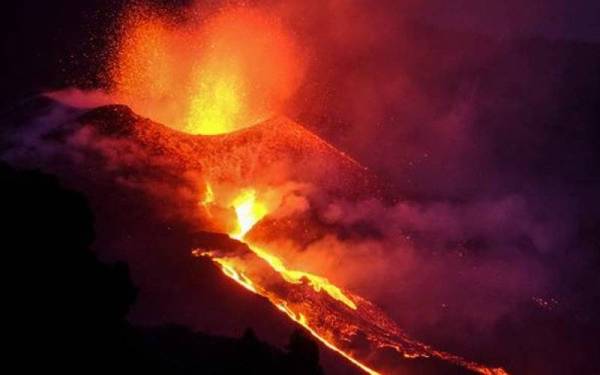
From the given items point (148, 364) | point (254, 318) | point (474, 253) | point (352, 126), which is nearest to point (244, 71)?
point (352, 126)

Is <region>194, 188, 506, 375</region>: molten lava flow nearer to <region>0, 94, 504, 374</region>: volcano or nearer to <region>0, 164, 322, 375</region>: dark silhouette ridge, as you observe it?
<region>0, 94, 504, 374</region>: volcano

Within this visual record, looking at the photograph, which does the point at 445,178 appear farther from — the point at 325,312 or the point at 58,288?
the point at 58,288

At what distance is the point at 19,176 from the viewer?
25.4ft

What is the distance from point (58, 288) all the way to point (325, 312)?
10996mm

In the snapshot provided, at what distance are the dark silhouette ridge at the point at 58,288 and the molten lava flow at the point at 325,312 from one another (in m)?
8.97

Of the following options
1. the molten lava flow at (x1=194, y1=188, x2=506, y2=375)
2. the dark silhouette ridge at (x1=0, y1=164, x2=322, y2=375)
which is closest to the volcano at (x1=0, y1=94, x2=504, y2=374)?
the molten lava flow at (x1=194, y1=188, x2=506, y2=375)

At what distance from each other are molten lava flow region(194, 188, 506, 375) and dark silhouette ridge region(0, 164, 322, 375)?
29.4 feet

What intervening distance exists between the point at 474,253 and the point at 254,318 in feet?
59.5

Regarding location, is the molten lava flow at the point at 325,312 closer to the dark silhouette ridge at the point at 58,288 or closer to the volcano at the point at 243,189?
the volcano at the point at 243,189

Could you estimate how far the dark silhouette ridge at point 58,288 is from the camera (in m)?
7.23

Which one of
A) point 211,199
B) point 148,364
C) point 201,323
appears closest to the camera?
point 148,364

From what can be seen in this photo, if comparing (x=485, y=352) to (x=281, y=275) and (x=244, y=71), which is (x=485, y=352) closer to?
(x=281, y=275)

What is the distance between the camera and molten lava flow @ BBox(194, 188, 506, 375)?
1692 centimetres

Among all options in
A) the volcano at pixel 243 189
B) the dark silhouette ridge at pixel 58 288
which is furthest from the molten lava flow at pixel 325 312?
the dark silhouette ridge at pixel 58 288
